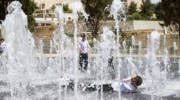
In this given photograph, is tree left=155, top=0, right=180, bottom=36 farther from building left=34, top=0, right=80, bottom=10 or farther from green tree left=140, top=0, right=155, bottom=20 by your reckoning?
building left=34, top=0, right=80, bottom=10

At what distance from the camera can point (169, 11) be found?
27625 millimetres

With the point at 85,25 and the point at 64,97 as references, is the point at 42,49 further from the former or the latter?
the point at 64,97

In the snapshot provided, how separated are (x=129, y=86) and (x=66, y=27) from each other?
24.3m

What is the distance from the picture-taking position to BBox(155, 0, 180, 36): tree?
89.6 ft

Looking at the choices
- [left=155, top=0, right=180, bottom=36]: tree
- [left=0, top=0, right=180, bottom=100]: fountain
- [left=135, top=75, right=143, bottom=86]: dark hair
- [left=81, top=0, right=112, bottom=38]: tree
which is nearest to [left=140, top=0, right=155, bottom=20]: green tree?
[left=81, top=0, right=112, bottom=38]: tree

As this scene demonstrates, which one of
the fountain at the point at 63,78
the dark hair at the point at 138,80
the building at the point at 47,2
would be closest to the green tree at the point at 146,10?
the building at the point at 47,2

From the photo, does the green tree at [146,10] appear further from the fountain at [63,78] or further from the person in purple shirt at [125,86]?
the person in purple shirt at [125,86]

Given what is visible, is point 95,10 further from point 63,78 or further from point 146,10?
point 63,78

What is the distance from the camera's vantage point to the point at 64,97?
12.5 meters

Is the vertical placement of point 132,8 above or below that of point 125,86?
above

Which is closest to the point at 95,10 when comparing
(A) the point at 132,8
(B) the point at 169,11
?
(B) the point at 169,11

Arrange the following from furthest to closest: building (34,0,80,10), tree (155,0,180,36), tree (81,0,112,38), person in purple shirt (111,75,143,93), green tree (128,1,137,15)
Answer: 1. building (34,0,80,10)
2. green tree (128,1,137,15)
3. tree (81,0,112,38)
4. tree (155,0,180,36)
5. person in purple shirt (111,75,143,93)

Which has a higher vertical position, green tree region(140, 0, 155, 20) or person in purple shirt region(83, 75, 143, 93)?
green tree region(140, 0, 155, 20)

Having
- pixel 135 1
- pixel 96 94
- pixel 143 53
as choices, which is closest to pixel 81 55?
pixel 96 94
